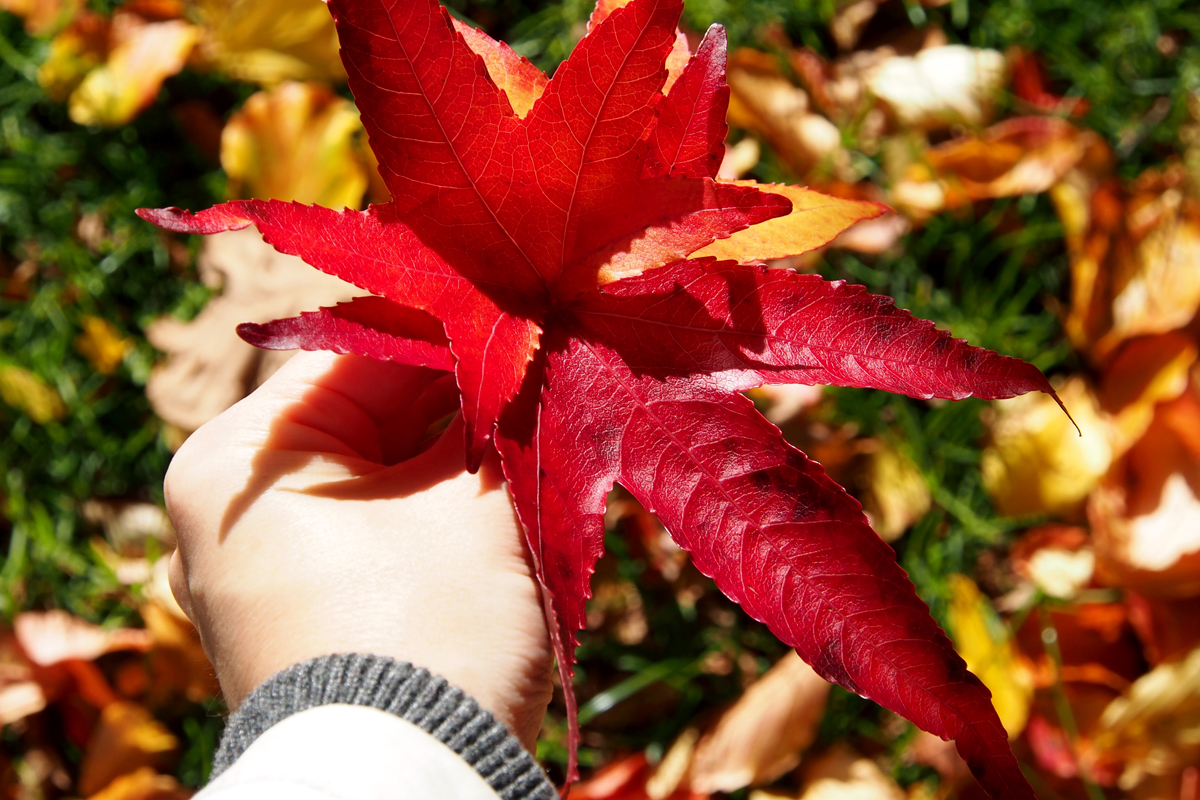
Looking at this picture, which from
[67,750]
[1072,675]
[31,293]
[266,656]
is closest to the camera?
[266,656]

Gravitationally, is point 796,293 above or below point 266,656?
above

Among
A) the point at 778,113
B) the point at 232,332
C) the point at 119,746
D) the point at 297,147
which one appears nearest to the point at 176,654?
the point at 119,746

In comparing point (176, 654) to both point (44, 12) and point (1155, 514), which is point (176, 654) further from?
point (1155, 514)

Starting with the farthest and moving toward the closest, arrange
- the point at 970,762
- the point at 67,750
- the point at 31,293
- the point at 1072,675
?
the point at 31,293 < the point at 67,750 < the point at 1072,675 < the point at 970,762

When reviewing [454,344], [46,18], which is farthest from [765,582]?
[46,18]

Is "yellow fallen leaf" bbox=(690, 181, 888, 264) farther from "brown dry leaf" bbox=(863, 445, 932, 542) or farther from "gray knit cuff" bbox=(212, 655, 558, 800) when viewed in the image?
"brown dry leaf" bbox=(863, 445, 932, 542)

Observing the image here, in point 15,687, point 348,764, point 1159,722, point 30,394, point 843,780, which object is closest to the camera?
point 348,764

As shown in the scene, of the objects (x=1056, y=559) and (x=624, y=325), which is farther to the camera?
(x=1056, y=559)

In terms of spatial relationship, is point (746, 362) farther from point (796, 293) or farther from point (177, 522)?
point (177, 522)
